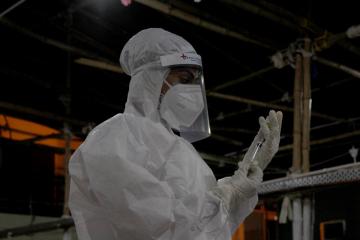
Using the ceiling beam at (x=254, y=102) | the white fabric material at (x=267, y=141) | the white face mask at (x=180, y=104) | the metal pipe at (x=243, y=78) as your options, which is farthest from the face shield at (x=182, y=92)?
the ceiling beam at (x=254, y=102)

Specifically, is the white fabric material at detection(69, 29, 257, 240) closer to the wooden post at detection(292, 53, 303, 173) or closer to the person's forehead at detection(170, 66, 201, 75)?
the person's forehead at detection(170, 66, 201, 75)

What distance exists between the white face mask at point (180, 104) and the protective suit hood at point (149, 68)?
1.1 inches

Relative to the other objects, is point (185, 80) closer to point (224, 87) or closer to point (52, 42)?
point (52, 42)

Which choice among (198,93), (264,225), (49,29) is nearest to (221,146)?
(49,29)

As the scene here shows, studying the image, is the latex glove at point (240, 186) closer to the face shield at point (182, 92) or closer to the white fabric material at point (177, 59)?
the face shield at point (182, 92)

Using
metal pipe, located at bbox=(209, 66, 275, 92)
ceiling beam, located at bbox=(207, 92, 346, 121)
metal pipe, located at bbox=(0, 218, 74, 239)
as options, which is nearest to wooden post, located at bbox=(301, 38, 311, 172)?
metal pipe, located at bbox=(209, 66, 275, 92)

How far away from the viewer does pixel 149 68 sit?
1636 millimetres

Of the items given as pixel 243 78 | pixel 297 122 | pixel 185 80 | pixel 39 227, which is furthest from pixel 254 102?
pixel 185 80

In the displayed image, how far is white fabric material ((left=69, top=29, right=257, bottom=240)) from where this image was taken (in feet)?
4.41

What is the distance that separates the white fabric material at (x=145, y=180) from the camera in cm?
134

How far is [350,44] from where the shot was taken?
3803 mm

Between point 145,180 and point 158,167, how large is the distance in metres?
0.11

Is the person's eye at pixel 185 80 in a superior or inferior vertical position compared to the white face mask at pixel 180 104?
superior

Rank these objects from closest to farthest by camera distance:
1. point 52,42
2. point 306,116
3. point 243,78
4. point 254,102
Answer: point 306,116 → point 52,42 → point 243,78 → point 254,102
